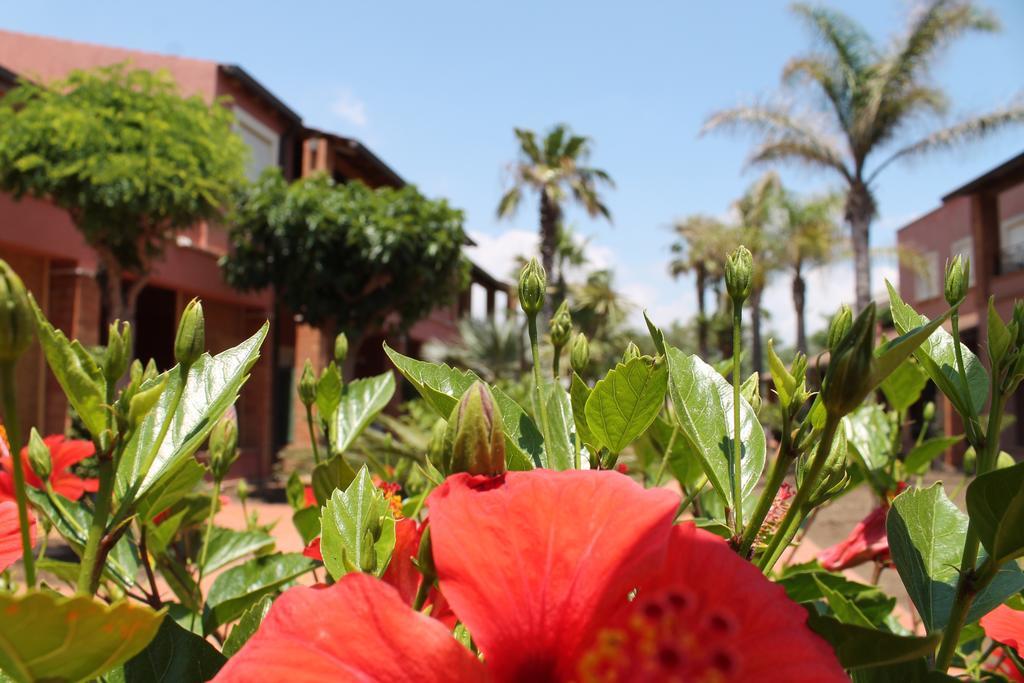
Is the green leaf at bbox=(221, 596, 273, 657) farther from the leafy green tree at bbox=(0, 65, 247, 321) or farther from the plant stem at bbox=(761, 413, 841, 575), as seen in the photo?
the leafy green tree at bbox=(0, 65, 247, 321)

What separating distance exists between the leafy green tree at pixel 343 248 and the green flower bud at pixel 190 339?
9.29m

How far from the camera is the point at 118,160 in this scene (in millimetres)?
7223

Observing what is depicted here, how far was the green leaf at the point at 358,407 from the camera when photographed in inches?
36.2

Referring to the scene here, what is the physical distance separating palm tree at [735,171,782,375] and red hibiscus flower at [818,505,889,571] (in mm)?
16923

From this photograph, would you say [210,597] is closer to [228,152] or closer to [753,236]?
[228,152]

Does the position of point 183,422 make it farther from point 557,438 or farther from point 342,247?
point 342,247

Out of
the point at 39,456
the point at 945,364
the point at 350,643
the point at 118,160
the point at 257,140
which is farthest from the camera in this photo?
the point at 257,140

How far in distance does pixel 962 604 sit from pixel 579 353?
1.14 ft

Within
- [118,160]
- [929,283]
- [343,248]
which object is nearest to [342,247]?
[343,248]

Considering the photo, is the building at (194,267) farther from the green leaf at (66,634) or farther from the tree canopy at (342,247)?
the green leaf at (66,634)

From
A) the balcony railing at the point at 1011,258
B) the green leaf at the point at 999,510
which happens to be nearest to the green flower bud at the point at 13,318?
the green leaf at the point at 999,510

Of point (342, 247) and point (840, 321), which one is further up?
point (342, 247)

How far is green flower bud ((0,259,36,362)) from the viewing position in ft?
1.13

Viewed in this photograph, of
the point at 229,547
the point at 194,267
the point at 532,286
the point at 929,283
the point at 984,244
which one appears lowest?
the point at 229,547
